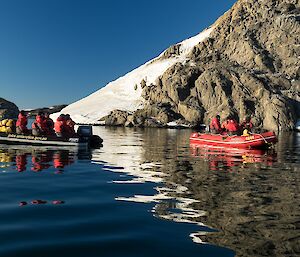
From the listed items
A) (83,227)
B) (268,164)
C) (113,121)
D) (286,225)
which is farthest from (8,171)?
(113,121)

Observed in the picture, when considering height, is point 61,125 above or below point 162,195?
above

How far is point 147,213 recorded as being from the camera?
8.94 metres

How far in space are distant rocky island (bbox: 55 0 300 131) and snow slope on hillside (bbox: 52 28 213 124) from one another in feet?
1.58

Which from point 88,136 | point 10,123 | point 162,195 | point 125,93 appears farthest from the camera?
point 125,93

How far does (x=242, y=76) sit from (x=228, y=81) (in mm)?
4047

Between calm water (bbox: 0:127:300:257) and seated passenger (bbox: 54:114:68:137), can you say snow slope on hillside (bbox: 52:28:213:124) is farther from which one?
calm water (bbox: 0:127:300:257)

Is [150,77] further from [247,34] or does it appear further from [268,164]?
[268,164]

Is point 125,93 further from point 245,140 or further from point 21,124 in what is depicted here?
point 245,140

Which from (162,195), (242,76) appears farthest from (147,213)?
(242,76)

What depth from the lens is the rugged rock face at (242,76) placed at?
89.6 m

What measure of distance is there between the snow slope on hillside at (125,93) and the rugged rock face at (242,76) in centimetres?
638

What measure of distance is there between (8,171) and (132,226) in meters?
9.60

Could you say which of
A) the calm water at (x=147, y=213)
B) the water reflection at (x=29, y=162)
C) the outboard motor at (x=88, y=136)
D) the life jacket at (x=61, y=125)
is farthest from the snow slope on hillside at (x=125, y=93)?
the calm water at (x=147, y=213)

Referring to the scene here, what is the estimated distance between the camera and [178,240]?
6.88 meters
